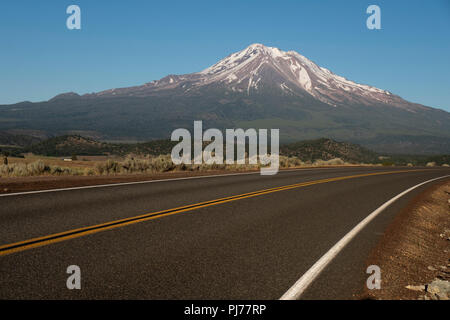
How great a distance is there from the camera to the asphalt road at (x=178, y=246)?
14.6ft

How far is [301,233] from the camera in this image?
7129mm

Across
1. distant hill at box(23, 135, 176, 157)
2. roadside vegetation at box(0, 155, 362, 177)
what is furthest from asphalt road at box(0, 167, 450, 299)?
distant hill at box(23, 135, 176, 157)

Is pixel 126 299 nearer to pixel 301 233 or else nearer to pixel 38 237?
pixel 38 237

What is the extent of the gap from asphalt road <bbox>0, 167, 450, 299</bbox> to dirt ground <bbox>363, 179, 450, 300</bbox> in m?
0.23

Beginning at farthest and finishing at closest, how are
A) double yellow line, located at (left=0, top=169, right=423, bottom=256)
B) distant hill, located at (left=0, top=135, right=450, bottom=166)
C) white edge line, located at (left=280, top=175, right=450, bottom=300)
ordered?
distant hill, located at (left=0, top=135, right=450, bottom=166) → double yellow line, located at (left=0, top=169, right=423, bottom=256) → white edge line, located at (left=280, top=175, right=450, bottom=300)

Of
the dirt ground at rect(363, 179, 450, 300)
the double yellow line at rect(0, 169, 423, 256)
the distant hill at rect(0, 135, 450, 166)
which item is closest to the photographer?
the dirt ground at rect(363, 179, 450, 300)

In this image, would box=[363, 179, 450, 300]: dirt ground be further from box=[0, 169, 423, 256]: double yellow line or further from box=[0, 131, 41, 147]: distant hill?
box=[0, 131, 41, 147]: distant hill

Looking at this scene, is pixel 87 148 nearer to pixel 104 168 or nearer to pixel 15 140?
pixel 15 140

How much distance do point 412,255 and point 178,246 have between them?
3.61 metres

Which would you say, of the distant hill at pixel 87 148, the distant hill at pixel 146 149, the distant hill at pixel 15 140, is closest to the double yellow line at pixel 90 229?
the distant hill at pixel 146 149

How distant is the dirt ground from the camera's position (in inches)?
190

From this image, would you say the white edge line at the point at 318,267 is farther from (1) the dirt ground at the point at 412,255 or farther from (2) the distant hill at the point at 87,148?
(2) the distant hill at the point at 87,148
